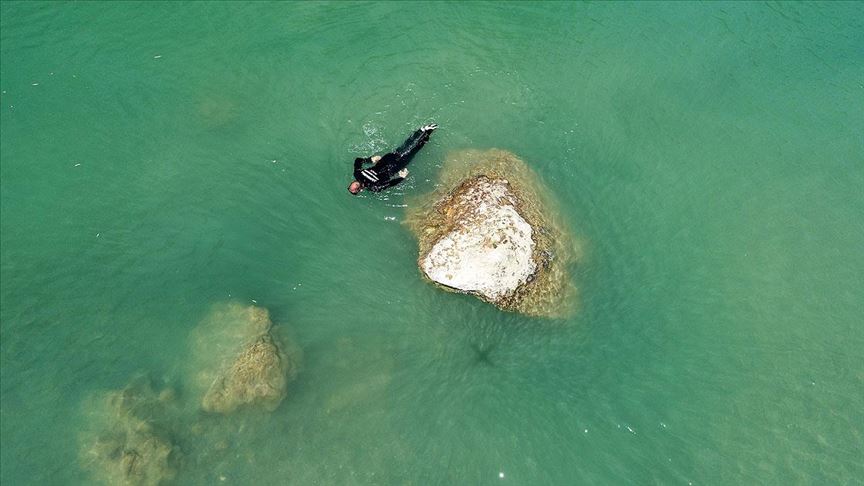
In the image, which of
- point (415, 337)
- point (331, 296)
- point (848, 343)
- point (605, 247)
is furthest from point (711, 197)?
point (331, 296)

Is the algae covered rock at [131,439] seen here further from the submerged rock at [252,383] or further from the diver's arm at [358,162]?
the diver's arm at [358,162]

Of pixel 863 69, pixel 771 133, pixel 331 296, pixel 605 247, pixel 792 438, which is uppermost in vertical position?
pixel 863 69

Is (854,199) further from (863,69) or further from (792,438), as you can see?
(792,438)

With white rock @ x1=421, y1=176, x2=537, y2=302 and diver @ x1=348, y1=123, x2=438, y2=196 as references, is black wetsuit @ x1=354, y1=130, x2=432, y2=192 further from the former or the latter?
white rock @ x1=421, y1=176, x2=537, y2=302

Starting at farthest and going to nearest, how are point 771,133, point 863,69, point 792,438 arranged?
point 863,69 < point 771,133 < point 792,438

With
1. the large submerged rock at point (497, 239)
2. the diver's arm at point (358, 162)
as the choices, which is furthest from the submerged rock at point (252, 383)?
the diver's arm at point (358, 162)

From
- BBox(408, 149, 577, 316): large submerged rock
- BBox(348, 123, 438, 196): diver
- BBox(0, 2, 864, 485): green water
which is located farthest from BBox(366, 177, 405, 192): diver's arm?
BBox(408, 149, 577, 316): large submerged rock
